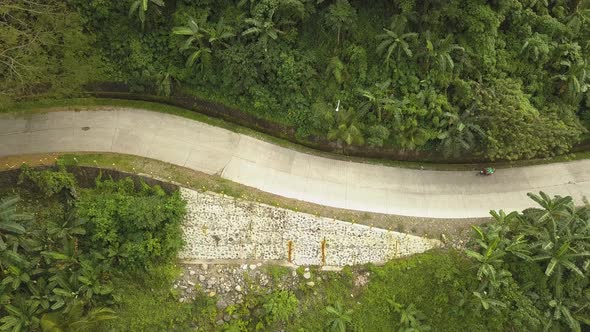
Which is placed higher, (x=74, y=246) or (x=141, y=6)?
(x=141, y=6)

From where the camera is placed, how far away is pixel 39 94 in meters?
26.9

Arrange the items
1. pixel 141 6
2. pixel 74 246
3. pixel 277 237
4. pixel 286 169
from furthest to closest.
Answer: pixel 286 169
pixel 141 6
pixel 277 237
pixel 74 246

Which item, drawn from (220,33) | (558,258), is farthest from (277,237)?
(558,258)

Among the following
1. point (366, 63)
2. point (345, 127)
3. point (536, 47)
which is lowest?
point (345, 127)

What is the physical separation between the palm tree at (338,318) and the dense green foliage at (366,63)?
31.7 ft

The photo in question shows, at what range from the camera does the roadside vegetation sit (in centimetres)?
2103

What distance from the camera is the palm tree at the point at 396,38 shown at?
80.5 ft

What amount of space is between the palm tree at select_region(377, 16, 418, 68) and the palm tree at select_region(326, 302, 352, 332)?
14390 millimetres

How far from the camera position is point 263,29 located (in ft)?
82.2

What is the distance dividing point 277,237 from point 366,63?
11833 millimetres

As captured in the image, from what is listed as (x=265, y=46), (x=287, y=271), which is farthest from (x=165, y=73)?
(x=287, y=271)

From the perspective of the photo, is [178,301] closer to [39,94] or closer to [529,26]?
[39,94]

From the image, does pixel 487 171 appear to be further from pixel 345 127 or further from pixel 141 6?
pixel 141 6

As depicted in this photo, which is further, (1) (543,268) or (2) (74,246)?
(2) (74,246)
